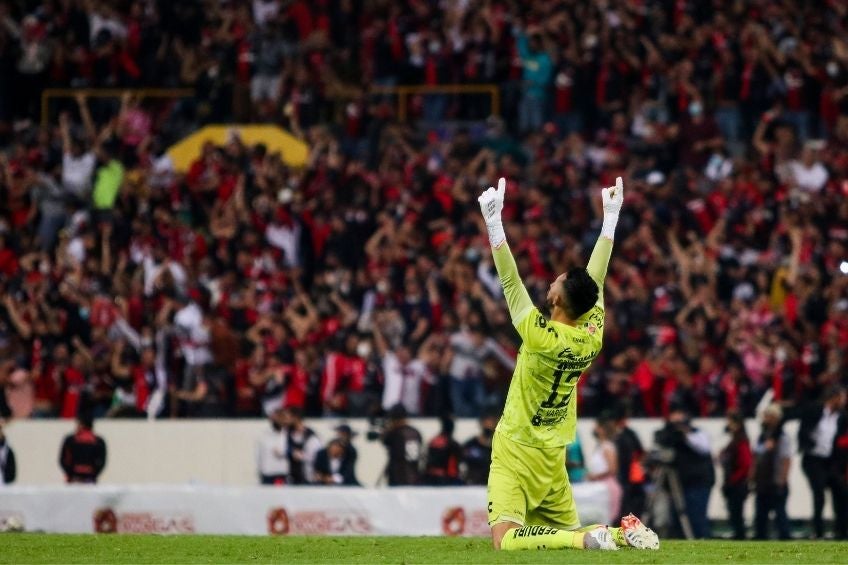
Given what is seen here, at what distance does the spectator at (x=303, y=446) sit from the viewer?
18.9m

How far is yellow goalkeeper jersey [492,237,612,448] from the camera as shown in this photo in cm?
959

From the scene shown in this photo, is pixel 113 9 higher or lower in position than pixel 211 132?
higher

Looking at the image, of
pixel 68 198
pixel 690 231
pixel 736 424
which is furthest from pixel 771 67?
pixel 68 198

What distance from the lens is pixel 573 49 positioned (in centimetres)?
2562

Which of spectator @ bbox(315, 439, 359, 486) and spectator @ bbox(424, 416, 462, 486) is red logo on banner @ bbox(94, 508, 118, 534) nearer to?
spectator @ bbox(315, 439, 359, 486)

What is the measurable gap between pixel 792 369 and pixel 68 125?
1261 cm

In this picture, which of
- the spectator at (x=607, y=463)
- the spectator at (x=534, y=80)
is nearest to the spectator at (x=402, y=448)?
the spectator at (x=607, y=463)

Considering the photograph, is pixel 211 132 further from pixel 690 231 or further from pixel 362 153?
pixel 690 231

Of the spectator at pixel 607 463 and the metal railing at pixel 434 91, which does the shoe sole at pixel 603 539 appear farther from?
the metal railing at pixel 434 91

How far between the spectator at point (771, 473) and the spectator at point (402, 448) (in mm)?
3875

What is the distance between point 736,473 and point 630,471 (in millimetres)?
1256

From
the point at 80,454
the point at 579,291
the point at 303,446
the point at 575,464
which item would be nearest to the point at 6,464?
the point at 80,454

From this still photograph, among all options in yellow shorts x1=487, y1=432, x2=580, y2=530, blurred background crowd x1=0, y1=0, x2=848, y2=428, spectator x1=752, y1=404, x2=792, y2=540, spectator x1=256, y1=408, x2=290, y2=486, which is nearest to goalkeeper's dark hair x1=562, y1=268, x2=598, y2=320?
yellow shorts x1=487, y1=432, x2=580, y2=530

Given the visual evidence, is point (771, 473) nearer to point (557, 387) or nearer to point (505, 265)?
point (557, 387)
